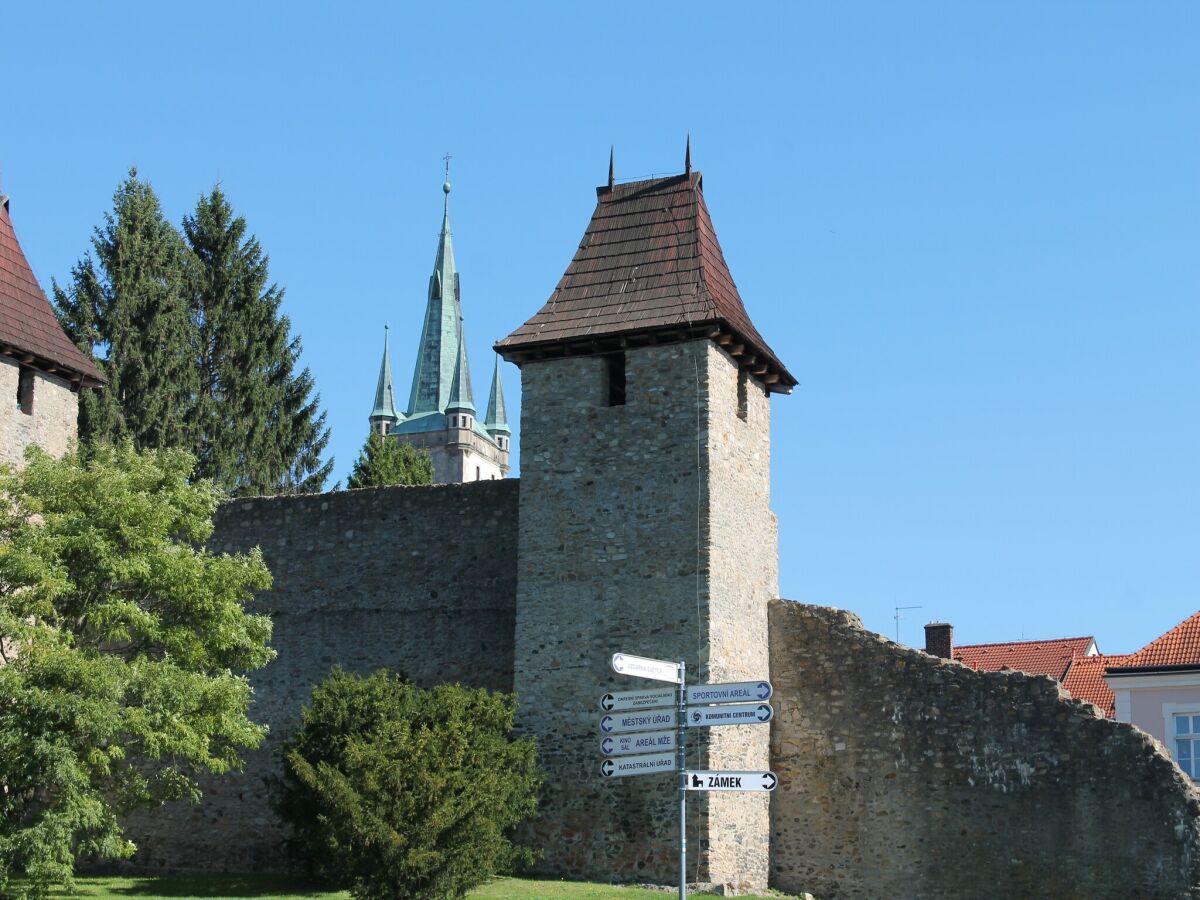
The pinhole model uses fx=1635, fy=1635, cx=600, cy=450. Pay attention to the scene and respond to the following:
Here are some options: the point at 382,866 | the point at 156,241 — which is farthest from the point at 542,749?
the point at 156,241

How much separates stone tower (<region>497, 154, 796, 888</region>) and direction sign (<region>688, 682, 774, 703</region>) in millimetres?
7292

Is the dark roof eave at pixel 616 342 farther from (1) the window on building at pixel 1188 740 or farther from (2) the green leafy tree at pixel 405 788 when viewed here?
(1) the window on building at pixel 1188 740

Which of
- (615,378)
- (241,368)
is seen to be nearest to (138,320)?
(241,368)

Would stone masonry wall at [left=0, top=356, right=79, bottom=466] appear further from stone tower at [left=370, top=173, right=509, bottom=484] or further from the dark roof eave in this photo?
stone tower at [left=370, top=173, right=509, bottom=484]

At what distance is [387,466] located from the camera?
4509cm

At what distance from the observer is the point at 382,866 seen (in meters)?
19.6

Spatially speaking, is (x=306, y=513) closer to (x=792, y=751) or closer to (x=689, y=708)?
(x=792, y=751)

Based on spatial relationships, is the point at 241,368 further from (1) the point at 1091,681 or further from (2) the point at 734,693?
(2) the point at 734,693

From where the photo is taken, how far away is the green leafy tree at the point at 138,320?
39.7 meters

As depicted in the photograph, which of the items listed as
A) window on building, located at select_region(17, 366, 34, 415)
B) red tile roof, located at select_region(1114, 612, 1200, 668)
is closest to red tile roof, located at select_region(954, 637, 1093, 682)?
red tile roof, located at select_region(1114, 612, 1200, 668)

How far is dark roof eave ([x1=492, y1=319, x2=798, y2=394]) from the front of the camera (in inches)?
943

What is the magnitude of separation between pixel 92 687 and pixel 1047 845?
1290cm

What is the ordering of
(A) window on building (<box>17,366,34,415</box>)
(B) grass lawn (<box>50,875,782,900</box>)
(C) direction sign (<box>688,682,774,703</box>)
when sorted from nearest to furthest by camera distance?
(C) direction sign (<box>688,682,774,703</box>) < (B) grass lawn (<box>50,875,782,900</box>) < (A) window on building (<box>17,366,34,415</box>)

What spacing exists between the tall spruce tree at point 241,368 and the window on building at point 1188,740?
23.9 m
